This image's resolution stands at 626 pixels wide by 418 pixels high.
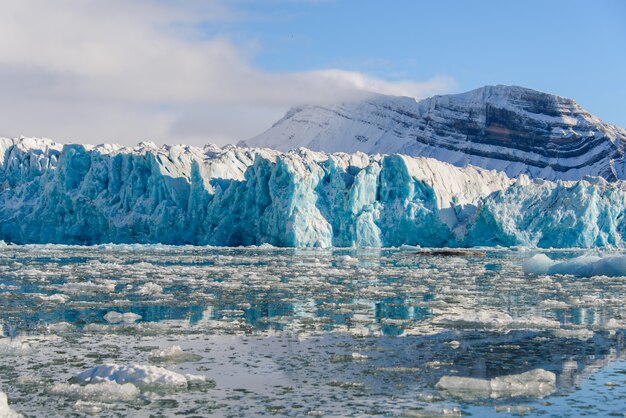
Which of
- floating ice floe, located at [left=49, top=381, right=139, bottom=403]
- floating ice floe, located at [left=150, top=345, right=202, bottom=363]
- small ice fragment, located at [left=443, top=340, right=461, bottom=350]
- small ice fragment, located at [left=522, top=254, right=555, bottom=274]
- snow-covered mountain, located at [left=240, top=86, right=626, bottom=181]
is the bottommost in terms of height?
floating ice floe, located at [left=49, top=381, right=139, bottom=403]

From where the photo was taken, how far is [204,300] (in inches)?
567

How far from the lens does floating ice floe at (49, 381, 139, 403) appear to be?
668 centimetres

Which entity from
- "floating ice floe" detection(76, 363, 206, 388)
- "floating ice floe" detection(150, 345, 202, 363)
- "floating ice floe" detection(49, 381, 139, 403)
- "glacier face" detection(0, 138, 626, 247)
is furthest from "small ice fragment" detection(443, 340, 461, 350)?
"glacier face" detection(0, 138, 626, 247)

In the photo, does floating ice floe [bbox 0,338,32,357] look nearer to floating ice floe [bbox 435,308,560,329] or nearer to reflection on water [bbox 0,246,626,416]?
reflection on water [bbox 0,246,626,416]

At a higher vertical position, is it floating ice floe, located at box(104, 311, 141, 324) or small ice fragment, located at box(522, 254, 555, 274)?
small ice fragment, located at box(522, 254, 555, 274)

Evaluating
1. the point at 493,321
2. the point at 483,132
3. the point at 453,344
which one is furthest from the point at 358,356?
the point at 483,132

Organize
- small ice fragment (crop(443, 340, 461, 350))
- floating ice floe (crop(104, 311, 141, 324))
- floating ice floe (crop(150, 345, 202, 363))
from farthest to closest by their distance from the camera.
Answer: floating ice floe (crop(104, 311, 141, 324))
small ice fragment (crop(443, 340, 461, 350))
floating ice floe (crop(150, 345, 202, 363))

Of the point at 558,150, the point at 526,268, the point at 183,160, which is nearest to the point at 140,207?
the point at 183,160

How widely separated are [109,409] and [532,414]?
3.54 metres

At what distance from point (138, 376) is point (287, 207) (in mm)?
36837

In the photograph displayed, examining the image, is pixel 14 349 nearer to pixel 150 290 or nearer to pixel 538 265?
pixel 150 290

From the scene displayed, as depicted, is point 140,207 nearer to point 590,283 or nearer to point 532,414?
point 590,283

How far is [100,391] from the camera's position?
6.80 meters

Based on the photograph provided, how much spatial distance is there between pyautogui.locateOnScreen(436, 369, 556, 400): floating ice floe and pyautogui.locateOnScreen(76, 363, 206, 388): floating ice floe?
2426 mm
